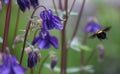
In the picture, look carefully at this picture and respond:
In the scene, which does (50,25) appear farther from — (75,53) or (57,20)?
(75,53)

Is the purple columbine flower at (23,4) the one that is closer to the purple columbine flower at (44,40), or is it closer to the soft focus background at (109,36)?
the purple columbine flower at (44,40)

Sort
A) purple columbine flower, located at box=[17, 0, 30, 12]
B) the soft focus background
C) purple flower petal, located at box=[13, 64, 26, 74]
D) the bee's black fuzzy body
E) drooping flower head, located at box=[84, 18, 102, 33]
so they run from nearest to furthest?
purple flower petal, located at box=[13, 64, 26, 74]
purple columbine flower, located at box=[17, 0, 30, 12]
the bee's black fuzzy body
drooping flower head, located at box=[84, 18, 102, 33]
the soft focus background

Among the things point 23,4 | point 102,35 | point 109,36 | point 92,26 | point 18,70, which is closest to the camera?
point 18,70

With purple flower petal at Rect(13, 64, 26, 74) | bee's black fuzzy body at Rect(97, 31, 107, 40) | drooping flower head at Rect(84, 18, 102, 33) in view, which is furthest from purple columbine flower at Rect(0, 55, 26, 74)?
drooping flower head at Rect(84, 18, 102, 33)

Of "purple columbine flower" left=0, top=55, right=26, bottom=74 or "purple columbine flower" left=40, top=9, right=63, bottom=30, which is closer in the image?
"purple columbine flower" left=0, top=55, right=26, bottom=74

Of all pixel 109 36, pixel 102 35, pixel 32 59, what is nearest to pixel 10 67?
pixel 32 59

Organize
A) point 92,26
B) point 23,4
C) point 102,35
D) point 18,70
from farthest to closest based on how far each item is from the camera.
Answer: point 92,26 → point 102,35 → point 23,4 → point 18,70

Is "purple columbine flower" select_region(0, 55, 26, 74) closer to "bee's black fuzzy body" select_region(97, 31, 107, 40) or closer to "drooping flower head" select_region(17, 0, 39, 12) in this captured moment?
"drooping flower head" select_region(17, 0, 39, 12)

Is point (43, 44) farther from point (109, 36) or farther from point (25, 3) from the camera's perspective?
point (109, 36)

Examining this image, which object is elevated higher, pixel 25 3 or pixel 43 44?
pixel 25 3
